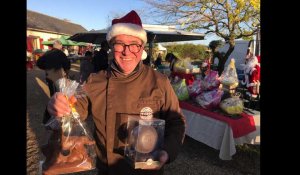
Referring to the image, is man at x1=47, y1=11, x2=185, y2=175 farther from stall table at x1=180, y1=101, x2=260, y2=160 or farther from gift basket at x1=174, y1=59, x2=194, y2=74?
gift basket at x1=174, y1=59, x2=194, y2=74

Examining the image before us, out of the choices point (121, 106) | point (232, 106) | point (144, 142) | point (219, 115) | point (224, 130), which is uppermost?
point (121, 106)

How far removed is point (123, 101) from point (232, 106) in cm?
304

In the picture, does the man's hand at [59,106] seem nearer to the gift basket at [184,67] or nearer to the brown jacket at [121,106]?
the brown jacket at [121,106]

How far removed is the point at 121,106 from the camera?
1.75 m

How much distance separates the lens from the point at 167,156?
5.31 feet

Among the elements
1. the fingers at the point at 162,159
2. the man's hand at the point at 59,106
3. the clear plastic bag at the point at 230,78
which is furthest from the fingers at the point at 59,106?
the clear plastic bag at the point at 230,78

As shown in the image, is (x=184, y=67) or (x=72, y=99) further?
(x=184, y=67)

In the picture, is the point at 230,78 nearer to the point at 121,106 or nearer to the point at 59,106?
the point at 121,106

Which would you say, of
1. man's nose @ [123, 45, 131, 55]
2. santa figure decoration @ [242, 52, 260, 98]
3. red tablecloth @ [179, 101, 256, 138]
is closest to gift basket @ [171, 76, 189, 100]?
red tablecloth @ [179, 101, 256, 138]

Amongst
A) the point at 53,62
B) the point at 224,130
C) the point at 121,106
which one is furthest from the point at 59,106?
the point at 53,62

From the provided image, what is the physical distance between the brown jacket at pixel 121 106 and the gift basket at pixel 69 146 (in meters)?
0.09

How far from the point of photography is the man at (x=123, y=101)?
5.71ft
